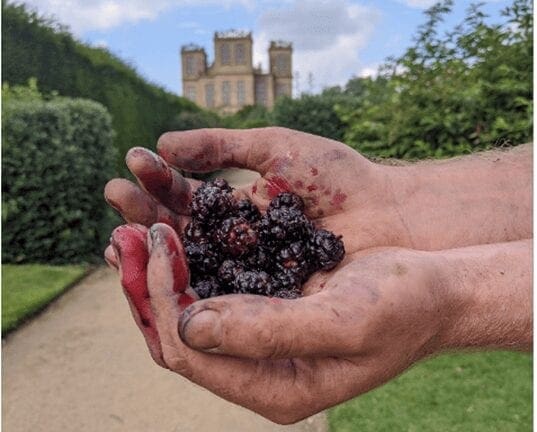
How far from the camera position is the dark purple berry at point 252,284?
1910mm

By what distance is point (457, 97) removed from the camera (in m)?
5.15

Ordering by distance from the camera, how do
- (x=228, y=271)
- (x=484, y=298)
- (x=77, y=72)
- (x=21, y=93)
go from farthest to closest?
(x=77, y=72) → (x=21, y=93) → (x=228, y=271) → (x=484, y=298)

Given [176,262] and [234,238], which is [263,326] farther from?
[234,238]

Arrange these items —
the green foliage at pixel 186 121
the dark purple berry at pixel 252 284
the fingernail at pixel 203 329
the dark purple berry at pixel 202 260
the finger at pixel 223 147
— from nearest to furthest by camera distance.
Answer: the fingernail at pixel 203 329, the dark purple berry at pixel 252 284, the dark purple berry at pixel 202 260, the finger at pixel 223 147, the green foliage at pixel 186 121

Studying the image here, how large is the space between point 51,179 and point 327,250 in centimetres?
597

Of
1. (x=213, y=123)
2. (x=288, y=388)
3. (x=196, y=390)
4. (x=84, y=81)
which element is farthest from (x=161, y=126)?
(x=288, y=388)

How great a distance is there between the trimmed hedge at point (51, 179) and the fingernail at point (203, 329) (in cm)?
600

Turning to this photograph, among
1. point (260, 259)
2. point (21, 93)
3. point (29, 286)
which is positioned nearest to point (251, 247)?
point (260, 259)

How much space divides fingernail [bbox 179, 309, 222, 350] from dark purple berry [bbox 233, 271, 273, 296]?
0.42m

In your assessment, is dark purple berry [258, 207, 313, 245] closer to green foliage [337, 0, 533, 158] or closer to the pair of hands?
the pair of hands

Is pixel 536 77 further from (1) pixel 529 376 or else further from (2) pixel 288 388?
(1) pixel 529 376

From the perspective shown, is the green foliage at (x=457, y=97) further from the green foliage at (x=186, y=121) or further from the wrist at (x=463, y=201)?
the green foliage at (x=186, y=121)

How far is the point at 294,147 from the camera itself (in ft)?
7.58

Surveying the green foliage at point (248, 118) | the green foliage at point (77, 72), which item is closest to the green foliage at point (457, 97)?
the green foliage at point (77, 72)
